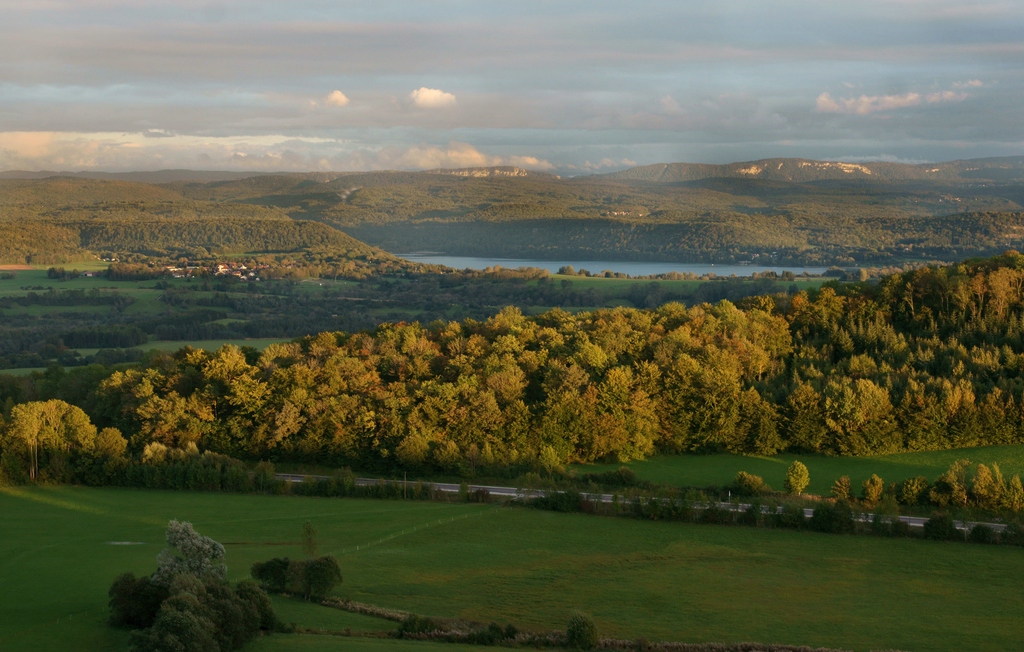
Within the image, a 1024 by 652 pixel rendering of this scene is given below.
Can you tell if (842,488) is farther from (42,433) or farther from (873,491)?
(42,433)

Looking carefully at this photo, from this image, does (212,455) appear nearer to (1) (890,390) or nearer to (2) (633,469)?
(2) (633,469)

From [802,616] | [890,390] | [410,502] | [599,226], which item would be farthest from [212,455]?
[599,226]

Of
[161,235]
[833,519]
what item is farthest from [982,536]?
[161,235]

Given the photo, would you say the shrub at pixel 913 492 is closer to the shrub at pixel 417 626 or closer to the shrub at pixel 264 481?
the shrub at pixel 417 626

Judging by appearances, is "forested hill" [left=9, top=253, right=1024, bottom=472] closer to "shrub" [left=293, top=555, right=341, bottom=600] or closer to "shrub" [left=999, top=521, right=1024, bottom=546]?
"shrub" [left=999, top=521, right=1024, bottom=546]

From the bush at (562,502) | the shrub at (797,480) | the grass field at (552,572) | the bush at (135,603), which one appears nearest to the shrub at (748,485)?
the shrub at (797,480)
